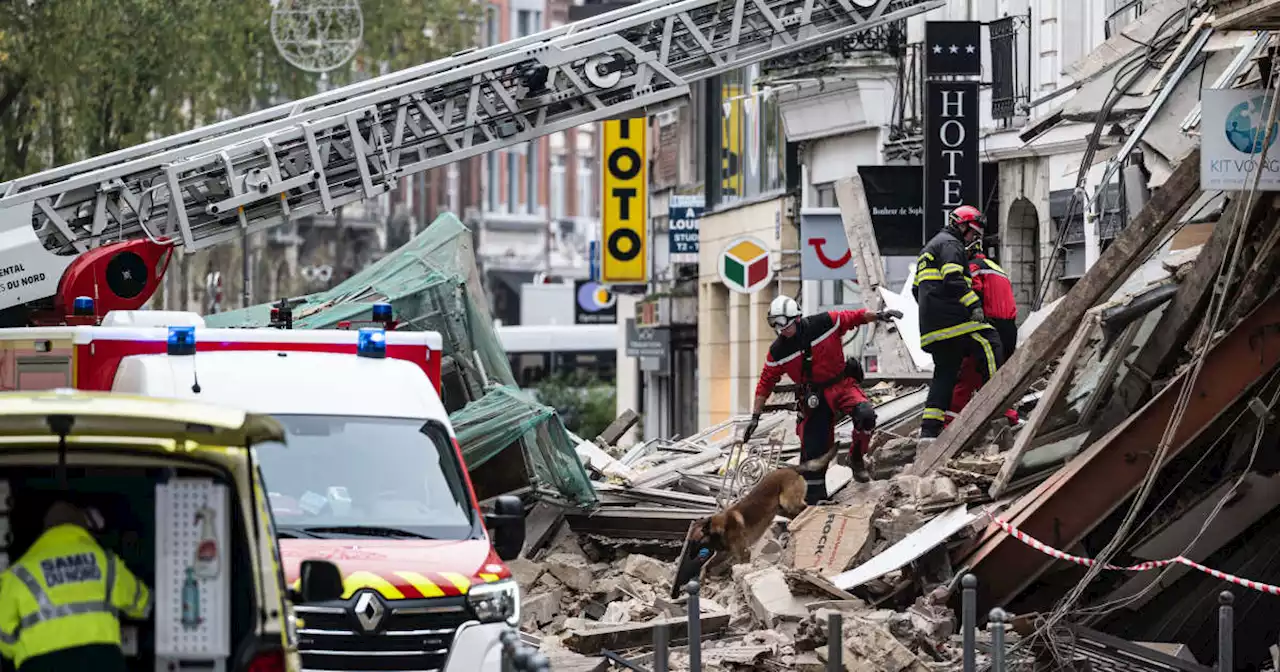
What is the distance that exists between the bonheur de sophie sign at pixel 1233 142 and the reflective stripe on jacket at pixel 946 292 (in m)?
3.22

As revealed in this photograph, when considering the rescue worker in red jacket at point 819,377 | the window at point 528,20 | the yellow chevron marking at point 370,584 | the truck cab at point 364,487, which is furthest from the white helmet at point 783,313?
the window at point 528,20

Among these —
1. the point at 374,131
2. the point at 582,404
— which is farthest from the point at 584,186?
the point at 374,131

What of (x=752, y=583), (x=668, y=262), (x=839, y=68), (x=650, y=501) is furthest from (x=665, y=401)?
(x=752, y=583)

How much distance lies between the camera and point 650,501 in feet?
56.6

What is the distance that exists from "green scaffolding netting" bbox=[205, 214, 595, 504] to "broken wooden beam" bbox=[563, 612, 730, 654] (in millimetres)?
3254

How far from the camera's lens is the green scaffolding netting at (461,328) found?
54.1ft

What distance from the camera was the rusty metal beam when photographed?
511 inches

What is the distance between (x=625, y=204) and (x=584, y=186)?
47888 mm

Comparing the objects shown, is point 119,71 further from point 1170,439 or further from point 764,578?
point 1170,439

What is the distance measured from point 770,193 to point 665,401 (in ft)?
38.3

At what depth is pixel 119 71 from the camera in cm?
3322

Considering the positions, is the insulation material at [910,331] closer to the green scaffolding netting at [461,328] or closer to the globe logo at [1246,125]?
the green scaffolding netting at [461,328]

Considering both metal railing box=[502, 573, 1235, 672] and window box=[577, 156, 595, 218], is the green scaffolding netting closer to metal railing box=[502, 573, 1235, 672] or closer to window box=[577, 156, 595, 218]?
metal railing box=[502, 573, 1235, 672]

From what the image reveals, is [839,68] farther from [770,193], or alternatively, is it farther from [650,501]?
[650,501]
